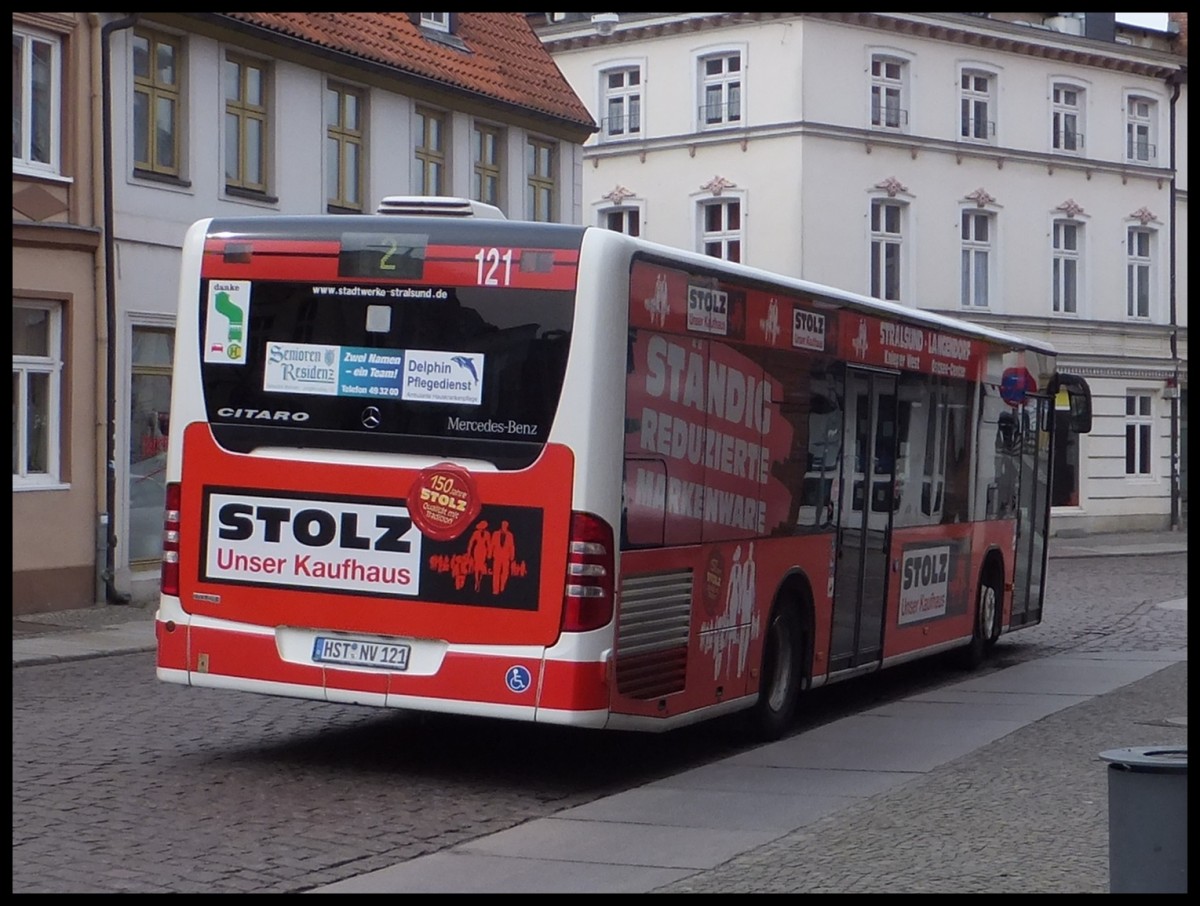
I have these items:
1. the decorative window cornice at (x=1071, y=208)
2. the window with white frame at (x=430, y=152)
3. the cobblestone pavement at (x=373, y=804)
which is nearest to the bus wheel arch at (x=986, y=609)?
the cobblestone pavement at (x=373, y=804)

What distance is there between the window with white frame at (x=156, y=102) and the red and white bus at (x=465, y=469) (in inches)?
479

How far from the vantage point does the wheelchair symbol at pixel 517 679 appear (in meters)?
9.69

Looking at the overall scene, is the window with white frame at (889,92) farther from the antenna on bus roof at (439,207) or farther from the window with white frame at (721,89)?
the antenna on bus roof at (439,207)

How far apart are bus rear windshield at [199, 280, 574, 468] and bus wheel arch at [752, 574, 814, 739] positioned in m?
2.89

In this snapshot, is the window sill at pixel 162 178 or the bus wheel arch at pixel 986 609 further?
the window sill at pixel 162 178

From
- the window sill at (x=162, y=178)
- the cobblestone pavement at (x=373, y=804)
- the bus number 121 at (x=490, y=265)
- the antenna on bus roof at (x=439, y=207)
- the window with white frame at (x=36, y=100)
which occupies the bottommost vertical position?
the cobblestone pavement at (x=373, y=804)

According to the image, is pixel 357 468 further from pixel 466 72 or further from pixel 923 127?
pixel 923 127

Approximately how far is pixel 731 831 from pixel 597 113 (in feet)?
116

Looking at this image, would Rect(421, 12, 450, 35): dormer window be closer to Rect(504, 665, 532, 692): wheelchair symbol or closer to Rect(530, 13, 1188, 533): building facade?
Rect(530, 13, 1188, 533): building facade

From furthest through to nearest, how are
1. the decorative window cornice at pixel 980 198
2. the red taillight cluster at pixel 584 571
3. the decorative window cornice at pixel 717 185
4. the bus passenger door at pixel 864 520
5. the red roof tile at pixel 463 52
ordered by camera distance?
the decorative window cornice at pixel 980 198 < the decorative window cornice at pixel 717 185 < the red roof tile at pixel 463 52 < the bus passenger door at pixel 864 520 < the red taillight cluster at pixel 584 571

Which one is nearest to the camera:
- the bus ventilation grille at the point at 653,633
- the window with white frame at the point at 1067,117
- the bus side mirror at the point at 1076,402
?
the bus ventilation grille at the point at 653,633

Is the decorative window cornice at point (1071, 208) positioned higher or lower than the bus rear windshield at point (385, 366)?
higher

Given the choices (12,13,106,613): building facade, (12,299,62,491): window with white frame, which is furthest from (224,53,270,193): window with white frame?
(12,299,62,491): window with white frame
